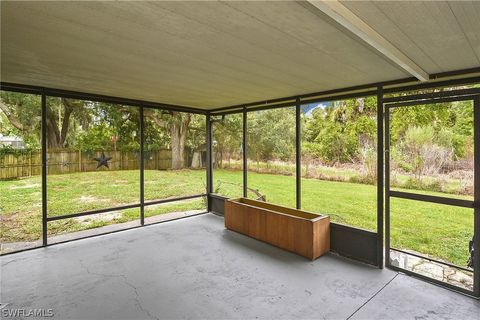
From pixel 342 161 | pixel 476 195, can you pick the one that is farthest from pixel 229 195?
pixel 476 195

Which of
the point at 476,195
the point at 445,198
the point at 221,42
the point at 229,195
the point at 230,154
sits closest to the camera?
the point at 221,42

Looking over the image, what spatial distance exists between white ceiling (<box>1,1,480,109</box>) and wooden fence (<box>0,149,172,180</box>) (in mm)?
2733

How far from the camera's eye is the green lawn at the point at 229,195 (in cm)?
401

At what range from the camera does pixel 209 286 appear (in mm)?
2869

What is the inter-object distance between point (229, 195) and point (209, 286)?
155 inches

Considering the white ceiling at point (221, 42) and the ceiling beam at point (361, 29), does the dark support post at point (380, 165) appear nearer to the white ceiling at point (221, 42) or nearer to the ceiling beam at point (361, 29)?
the white ceiling at point (221, 42)

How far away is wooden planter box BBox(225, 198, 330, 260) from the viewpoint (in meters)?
3.61

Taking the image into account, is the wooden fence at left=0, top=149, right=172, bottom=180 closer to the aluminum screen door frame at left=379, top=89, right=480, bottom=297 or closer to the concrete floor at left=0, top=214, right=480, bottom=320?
the concrete floor at left=0, top=214, right=480, bottom=320

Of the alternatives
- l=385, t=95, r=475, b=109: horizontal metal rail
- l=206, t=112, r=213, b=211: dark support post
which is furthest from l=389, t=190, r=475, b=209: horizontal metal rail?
l=206, t=112, r=213, b=211: dark support post

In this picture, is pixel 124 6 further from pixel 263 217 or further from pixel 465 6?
pixel 263 217

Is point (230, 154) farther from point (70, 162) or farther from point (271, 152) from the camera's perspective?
point (70, 162)

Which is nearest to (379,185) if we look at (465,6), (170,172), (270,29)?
(465,6)

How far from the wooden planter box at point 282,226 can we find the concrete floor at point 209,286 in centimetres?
16

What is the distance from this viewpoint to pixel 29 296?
8.75 ft
